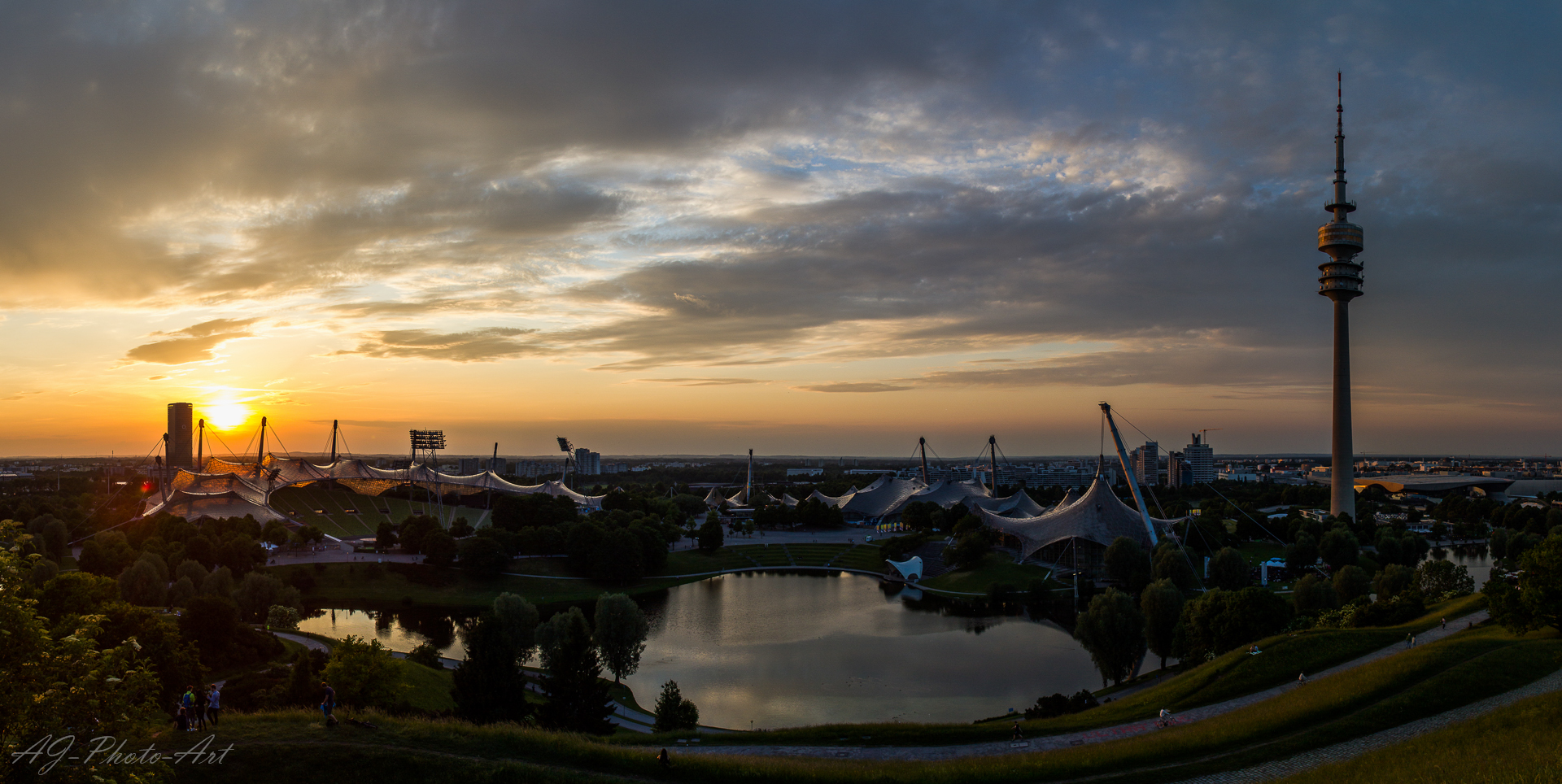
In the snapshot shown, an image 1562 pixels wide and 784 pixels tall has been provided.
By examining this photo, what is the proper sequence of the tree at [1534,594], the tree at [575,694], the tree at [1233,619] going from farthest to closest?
the tree at [1233,619] < the tree at [575,694] < the tree at [1534,594]

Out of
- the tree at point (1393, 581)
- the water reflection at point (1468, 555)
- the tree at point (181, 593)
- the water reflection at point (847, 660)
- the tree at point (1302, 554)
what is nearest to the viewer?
the water reflection at point (847, 660)

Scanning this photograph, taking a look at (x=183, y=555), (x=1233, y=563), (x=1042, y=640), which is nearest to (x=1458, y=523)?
(x=1233, y=563)

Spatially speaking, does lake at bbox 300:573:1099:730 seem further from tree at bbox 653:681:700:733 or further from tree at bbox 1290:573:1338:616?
tree at bbox 1290:573:1338:616

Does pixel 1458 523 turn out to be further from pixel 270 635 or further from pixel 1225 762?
pixel 270 635

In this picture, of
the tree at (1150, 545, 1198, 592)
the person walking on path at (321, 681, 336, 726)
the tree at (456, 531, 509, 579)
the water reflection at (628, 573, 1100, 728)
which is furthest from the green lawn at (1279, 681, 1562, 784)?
the tree at (456, 531, 509, 579)

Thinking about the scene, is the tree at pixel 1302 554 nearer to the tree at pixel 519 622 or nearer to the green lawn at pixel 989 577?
the green lawn at pixel 989 577

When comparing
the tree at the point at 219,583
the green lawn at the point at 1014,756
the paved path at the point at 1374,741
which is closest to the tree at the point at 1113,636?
the green lawn at the point at 1014,756
